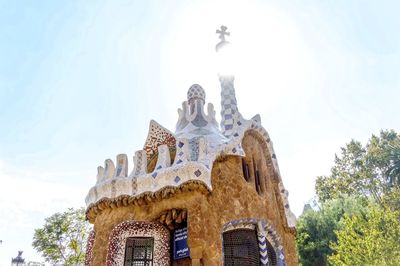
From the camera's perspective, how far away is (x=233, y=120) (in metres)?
9.48

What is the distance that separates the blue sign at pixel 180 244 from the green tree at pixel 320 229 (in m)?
9.93

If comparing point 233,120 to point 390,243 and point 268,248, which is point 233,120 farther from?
point 390,243

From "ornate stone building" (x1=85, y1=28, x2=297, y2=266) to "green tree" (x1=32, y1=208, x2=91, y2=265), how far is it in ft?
32.4

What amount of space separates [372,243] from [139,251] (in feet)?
25.8

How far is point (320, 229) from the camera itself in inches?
643

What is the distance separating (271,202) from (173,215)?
108 inches

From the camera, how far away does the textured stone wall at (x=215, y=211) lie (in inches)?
256

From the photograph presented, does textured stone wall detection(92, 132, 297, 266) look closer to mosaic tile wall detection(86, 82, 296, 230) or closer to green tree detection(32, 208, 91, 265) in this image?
mosaic tile wall detection(86, 82, 296, 230)

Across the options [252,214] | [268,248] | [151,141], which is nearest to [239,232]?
[252,214]

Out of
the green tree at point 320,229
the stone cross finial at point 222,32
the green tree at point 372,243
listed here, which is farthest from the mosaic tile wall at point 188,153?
the green tree at point 320,229

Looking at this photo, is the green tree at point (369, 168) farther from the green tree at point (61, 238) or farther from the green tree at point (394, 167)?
the green tree at point (61, 238)

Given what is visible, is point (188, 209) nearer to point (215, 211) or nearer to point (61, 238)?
point (215, 211)

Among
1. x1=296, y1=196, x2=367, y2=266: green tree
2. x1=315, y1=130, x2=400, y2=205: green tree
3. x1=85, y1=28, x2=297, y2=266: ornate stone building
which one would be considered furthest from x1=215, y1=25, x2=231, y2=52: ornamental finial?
x1=315, y1=130, x2=400, y2=205: green tree

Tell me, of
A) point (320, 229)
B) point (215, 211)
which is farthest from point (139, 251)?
point (320, 229)
